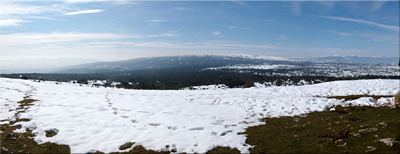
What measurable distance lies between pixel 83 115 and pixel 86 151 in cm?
565

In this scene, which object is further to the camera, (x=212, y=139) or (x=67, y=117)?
(x=67, y=117)

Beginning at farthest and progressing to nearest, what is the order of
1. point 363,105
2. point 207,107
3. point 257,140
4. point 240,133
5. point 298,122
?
point 207,107
point 363,105
point 298,122
point 240,133
point 257,140

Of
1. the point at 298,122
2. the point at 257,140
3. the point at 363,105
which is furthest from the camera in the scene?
the point at 363,105

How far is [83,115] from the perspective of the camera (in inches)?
499

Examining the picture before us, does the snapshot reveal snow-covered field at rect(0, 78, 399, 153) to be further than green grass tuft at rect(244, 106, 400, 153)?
Yes

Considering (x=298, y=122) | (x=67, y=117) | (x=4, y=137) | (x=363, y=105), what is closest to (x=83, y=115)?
(x=67, y=117)

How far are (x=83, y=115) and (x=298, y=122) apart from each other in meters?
14.2

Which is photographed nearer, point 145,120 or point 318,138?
point 318,138

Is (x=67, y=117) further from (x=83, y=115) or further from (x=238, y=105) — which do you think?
(x=238, y=105)

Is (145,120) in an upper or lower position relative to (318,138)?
lower

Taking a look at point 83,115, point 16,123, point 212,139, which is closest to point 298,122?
point 212,139

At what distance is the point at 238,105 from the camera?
17516 millimetres

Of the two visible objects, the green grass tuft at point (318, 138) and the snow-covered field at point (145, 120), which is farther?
the snow-covered field at point (145, 120)

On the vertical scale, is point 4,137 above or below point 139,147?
above
